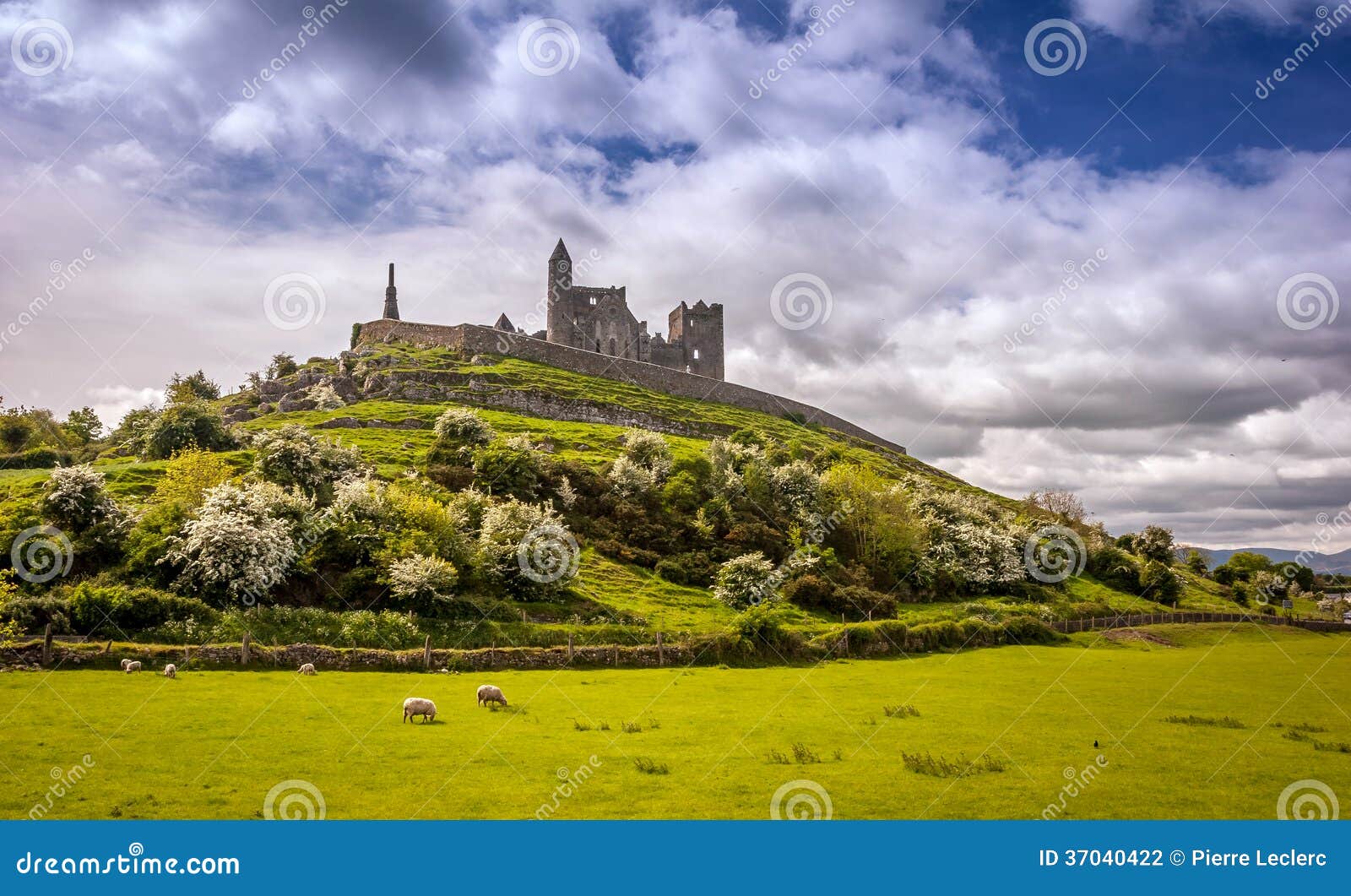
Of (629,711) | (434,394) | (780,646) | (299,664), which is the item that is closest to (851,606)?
(780,646)

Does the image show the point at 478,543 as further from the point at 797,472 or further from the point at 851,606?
the point at 797,472

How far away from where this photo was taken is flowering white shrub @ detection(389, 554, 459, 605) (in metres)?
38.7

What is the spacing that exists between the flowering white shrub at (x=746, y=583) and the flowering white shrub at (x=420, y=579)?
16947 millimetres

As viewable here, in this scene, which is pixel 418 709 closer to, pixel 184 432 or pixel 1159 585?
pixel 184 432

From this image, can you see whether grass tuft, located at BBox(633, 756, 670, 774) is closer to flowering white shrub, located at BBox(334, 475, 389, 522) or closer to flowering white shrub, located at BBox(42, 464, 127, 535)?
flowering white shrub, located at BBox(334, 475, 389, 522)

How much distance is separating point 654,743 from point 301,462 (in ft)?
128

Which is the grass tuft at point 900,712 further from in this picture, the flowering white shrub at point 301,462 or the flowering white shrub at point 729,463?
the flowering white shrub at point 301,462

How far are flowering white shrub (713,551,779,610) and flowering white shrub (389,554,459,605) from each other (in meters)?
16.9

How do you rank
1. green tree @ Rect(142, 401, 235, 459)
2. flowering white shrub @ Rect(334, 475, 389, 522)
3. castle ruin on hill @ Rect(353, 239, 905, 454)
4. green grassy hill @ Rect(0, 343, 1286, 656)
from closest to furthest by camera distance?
green grassy hill @ Rect(0, 343, 1286, 656), flowering white shrub @ Rect(334, 475, 389, 522), green tree @ Rect(142, 401, 235, 459), castle ruin on hill @ Rect(353, 239, 905, 454)

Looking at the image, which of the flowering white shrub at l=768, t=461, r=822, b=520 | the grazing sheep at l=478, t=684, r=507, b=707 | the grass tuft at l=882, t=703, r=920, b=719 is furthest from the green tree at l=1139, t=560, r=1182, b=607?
the grazing sheep at l=478, t=684, r=507, b=707

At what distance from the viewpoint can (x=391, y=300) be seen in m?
130

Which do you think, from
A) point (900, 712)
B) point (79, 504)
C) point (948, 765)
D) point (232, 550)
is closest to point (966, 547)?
point (900, 712)

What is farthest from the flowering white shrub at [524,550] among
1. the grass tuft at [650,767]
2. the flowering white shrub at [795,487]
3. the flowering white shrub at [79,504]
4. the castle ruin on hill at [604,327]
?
the castle ruin on hill at [604,327]

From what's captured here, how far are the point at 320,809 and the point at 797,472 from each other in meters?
53.8
